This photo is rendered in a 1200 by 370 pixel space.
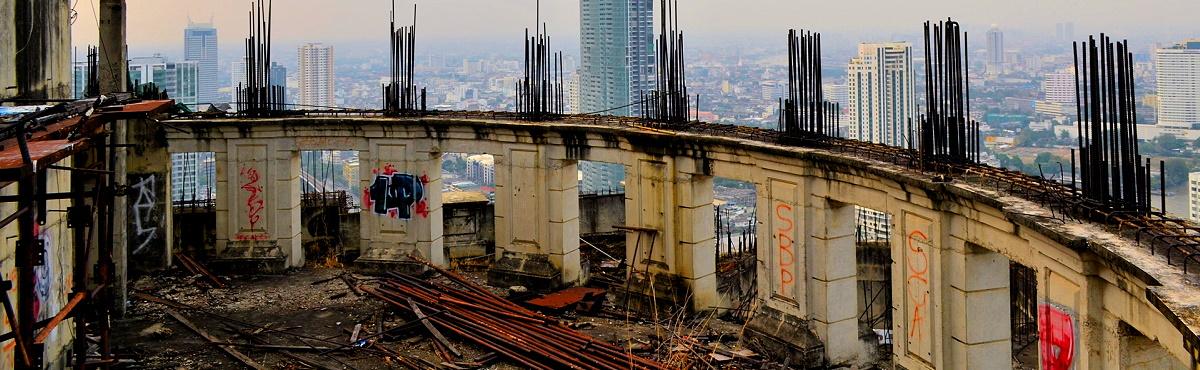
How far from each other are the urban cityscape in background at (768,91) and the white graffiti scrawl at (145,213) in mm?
2260

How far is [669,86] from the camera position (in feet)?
70.9

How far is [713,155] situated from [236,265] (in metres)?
12.5

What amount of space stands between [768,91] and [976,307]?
37.1m

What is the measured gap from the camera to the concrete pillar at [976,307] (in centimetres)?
1368

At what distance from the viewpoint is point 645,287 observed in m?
20.6

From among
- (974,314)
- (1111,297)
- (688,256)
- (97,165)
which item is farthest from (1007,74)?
(97,165)

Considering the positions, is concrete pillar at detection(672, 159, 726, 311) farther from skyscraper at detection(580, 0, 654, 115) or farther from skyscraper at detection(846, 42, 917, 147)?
skyscraper at detection(580, 0, 654, 115)

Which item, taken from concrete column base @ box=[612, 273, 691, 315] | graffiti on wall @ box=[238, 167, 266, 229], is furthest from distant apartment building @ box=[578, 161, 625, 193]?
concrete column base @ box=[612, 273, 691, 315]

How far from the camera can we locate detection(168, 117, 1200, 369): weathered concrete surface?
34.3 feet

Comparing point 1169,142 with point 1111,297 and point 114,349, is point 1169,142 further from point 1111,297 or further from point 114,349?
point 114,349

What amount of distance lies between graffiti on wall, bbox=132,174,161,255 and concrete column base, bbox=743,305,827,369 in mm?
14725

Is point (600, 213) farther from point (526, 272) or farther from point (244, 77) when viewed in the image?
point (244, 77)

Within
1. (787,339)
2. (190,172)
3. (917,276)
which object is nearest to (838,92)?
(787,339)

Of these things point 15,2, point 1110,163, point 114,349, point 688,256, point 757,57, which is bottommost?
point 114,349
